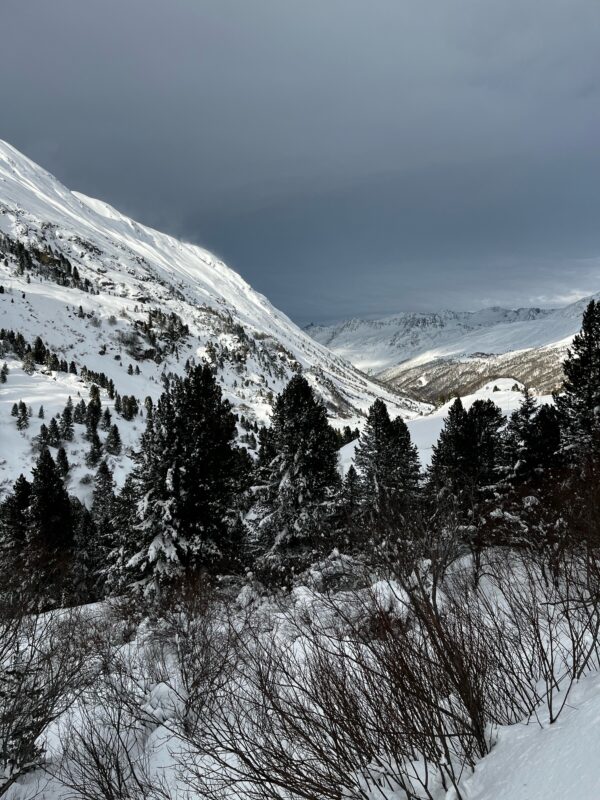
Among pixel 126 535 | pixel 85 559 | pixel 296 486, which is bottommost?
pixel 85 559

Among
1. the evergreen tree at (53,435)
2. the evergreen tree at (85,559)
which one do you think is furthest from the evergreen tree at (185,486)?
the evergreen tree at (53,435)

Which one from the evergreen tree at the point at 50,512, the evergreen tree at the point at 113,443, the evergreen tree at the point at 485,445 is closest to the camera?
the evergreen tree at the point at 485,445

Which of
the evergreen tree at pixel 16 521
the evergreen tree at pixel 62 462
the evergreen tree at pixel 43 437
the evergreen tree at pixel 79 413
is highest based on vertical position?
the evergreen tree at pixel 79 413

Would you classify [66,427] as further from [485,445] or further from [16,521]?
[485,445]

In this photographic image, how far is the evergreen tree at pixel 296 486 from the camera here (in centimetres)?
2030

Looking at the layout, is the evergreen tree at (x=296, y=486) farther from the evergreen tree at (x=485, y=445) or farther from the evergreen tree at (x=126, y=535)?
the evergreen tree at (x=485, y=445)

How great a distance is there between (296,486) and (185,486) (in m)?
5.74

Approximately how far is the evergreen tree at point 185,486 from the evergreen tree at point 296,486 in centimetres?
230

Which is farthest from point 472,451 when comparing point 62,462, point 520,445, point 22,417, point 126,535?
point 22,417

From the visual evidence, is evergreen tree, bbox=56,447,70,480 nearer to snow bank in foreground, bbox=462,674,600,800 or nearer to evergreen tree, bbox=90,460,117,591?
evergreen tree, bbox=90,460,117,591

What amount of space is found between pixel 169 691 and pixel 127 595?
8.32 meters

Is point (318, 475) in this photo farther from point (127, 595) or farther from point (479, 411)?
point (479, 411)

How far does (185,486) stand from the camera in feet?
61.4

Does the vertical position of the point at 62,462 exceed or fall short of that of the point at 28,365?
it falls short
